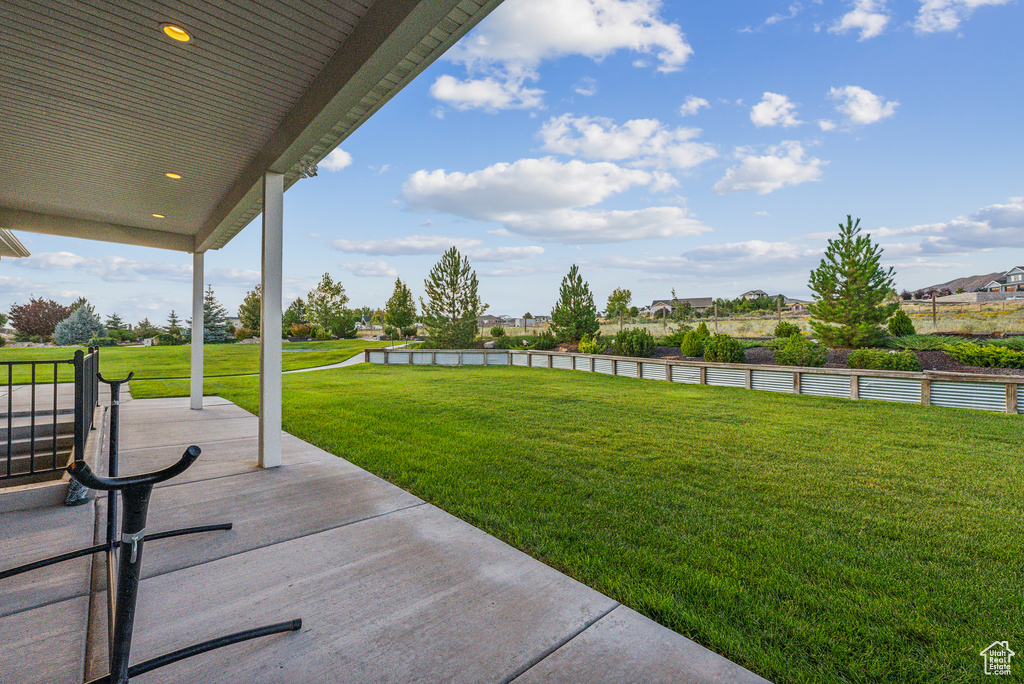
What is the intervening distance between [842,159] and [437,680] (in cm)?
2158

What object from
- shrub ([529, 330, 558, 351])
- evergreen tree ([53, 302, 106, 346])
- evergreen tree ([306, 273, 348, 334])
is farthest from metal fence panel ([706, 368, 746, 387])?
evergreen tree ([306, 273, 348, 334])

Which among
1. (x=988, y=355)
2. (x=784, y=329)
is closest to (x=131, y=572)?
(x=988, y=355)

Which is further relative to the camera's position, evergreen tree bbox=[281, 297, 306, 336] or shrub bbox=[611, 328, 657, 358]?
evergreen tree bbox=[281, 297, 306, 336]

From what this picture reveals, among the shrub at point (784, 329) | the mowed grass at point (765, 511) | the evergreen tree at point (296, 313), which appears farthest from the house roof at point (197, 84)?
the evergreen tree at point (296, 313)

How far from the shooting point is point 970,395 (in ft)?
22.5

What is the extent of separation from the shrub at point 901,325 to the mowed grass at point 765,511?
6.07m

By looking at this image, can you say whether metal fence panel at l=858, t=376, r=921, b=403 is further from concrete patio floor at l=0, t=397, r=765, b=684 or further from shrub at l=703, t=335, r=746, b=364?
concrete patio floor at l=0, t=397, r=765, b=684

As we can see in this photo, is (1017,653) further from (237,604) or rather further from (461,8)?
(461,8)

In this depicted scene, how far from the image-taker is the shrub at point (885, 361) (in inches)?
337

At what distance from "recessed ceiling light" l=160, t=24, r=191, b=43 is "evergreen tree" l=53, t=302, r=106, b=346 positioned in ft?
85.6

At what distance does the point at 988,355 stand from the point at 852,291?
3361 mm

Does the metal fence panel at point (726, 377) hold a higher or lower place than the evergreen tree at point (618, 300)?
lower

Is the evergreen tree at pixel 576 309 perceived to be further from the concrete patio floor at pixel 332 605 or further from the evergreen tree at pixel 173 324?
the evergreen tree at pixel 173 324

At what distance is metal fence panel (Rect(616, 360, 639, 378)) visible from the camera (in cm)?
1212
